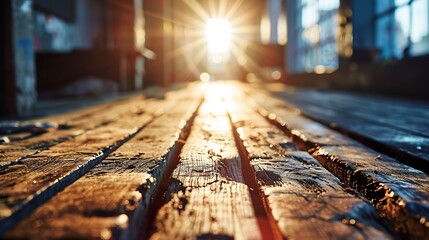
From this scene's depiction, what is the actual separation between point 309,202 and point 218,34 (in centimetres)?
2408

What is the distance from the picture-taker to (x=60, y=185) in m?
1.08

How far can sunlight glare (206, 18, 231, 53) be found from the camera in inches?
928

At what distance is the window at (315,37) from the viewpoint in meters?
13.2

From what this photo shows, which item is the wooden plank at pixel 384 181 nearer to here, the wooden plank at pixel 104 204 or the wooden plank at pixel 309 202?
the wooden plank at pixel 309 202

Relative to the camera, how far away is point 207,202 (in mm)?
1021

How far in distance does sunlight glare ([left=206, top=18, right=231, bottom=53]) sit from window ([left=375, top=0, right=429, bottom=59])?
14.5 meters

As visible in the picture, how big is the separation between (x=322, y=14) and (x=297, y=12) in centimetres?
401

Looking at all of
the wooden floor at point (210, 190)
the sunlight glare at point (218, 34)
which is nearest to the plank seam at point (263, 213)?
the wooden floor at point (210, 190)

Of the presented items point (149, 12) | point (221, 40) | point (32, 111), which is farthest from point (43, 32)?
point (221, 40)

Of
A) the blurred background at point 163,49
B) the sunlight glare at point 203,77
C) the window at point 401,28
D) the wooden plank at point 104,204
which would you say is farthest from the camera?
the sunlight glare at point 203,77

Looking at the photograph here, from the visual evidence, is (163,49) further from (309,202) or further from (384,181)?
(309,202)

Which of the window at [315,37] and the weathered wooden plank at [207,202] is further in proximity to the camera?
the window at [315,37]

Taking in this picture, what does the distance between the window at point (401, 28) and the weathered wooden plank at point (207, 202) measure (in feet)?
20.9

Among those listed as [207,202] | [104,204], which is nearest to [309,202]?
[207,202]
